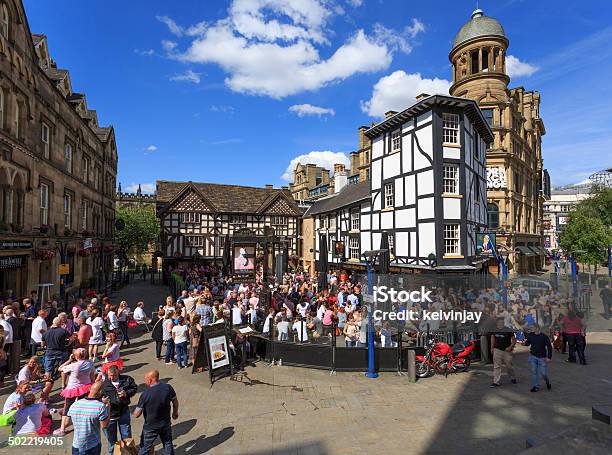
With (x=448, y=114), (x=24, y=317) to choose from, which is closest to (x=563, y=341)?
(x=448, y=114)

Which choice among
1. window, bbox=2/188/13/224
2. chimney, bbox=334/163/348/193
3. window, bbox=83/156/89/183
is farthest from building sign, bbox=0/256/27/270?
chimney, bbox=334/163/348/193

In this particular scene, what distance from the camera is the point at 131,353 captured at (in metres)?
12.1

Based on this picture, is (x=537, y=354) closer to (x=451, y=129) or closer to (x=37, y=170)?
(x=451, y=129)

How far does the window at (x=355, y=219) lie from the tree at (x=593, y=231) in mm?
16895

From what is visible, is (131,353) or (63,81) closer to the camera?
(131,353)

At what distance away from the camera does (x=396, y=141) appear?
2417 centimetres

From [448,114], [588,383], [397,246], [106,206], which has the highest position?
[448,114]

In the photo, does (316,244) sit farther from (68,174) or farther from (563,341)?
(563,341)

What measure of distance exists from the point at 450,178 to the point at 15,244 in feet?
71.1

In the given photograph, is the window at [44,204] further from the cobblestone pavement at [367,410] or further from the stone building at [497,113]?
the stone building at [497,113]

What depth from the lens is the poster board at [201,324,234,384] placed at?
961 cm

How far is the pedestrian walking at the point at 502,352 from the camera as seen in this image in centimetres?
919

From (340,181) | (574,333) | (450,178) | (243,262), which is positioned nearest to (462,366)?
(574,333)

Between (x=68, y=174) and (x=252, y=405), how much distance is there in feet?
62.1
